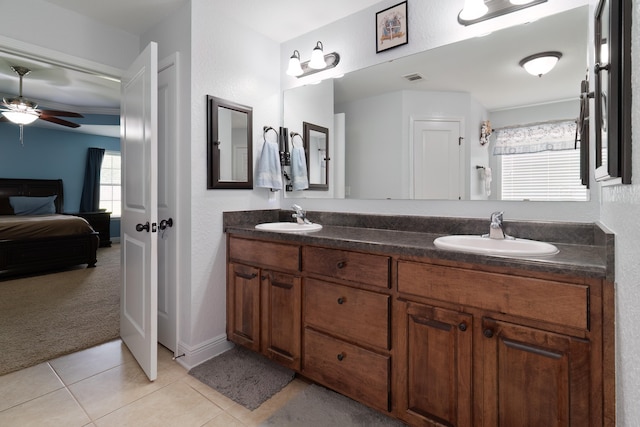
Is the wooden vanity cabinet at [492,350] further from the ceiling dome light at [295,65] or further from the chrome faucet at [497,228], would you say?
the ceiling dome light at [295,65]

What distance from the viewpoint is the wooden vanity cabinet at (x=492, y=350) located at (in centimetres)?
106

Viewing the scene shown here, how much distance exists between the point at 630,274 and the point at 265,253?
5.29 feet

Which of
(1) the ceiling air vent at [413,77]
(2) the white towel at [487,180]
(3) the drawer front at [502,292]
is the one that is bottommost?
(3) the drawer front at [502,292]

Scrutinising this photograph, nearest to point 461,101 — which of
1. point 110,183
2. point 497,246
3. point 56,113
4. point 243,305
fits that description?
point 497,246

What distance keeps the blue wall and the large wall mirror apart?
240 inches

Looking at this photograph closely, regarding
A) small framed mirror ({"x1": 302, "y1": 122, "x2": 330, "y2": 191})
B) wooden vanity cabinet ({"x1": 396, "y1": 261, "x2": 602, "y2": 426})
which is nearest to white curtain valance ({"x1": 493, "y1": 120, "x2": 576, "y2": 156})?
wooden vanity cabinet ({"x1": 396, "y1": 261, "x2": 602, "y2": 426})

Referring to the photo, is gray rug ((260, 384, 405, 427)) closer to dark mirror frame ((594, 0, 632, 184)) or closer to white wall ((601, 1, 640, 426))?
white wall ((601, 1, 640, 426))

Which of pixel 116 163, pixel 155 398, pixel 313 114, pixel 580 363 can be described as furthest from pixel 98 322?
pixel 116 163

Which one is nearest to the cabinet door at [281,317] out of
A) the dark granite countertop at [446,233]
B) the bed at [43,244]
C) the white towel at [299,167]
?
the dark granite countertop at [446,233]

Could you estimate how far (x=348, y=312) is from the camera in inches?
63.2

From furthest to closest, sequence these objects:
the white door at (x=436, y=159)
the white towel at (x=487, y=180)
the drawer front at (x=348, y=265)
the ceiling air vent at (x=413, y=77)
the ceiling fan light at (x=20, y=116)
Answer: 1. the ceiling fan light at (x=20, y=116)
2. the ceiling air vent at (x=413, y=77)
3. the white door at (x=436, y=159)
4. the white towel at (x=487, y=180)
5. the drawer front at (x=348, y=265)

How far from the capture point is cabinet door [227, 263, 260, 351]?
204 centimetres

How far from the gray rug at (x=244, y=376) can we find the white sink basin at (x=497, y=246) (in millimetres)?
1223

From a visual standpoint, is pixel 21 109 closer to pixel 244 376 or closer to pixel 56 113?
pixel 56 113
